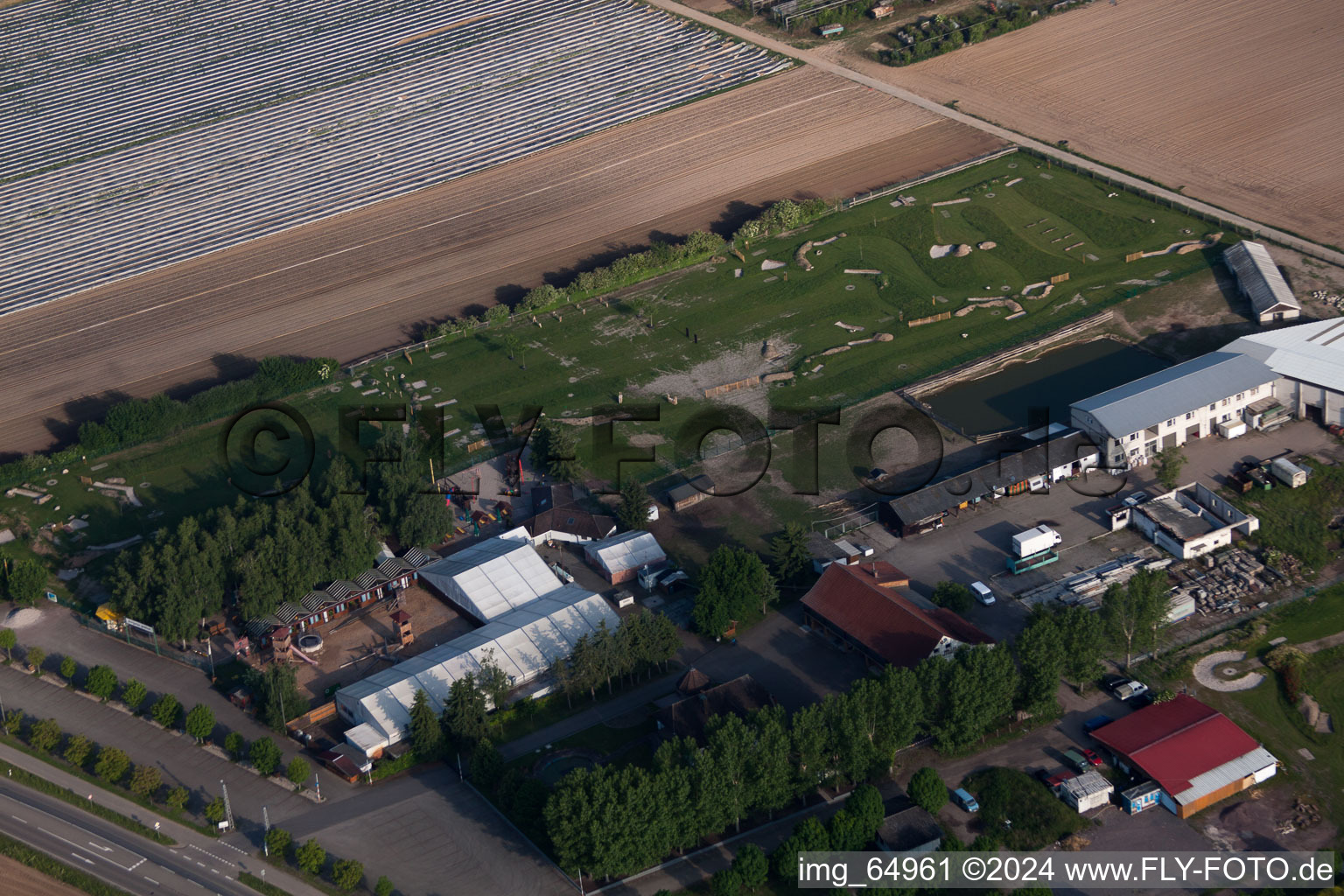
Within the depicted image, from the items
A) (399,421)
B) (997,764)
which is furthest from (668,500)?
(997,764)

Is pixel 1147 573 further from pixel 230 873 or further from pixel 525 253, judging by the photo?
pixel 525 253

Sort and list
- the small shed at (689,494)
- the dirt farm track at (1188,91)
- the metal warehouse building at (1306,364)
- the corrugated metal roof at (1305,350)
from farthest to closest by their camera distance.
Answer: the dirt farm track at (1188,91), the corrugated metal roof at (1305,350), the metal warehouse building at (1306,364), the small shed at (689,494)

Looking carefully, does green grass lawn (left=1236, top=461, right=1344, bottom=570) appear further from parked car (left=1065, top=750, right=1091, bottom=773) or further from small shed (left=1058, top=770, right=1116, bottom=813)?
small shed (left=1058, top=770, right=1116, bottom=813)

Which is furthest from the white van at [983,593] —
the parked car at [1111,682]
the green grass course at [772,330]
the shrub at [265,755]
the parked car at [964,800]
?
the shrub at [265,755]

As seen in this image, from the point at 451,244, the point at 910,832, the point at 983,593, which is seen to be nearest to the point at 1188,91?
the point at 451,244

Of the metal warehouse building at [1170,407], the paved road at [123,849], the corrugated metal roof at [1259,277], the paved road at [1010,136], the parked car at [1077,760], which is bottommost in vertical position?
the paved road at [123,849]

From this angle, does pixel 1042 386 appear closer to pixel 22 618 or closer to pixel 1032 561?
pixel 1032 561

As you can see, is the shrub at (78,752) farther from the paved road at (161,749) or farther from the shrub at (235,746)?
the shrub at (235,746)

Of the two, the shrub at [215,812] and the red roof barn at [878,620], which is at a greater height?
the red roof barn at [878,620]
